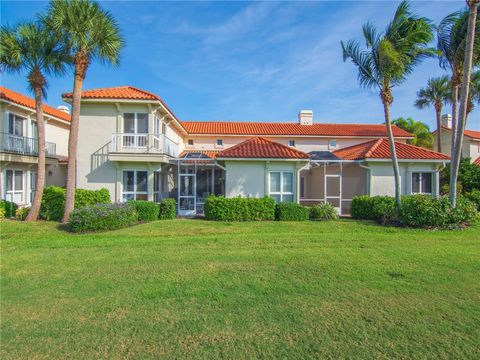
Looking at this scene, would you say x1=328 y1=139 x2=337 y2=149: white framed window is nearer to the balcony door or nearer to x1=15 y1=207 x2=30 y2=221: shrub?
the balcony door

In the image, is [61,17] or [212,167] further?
[212,167]

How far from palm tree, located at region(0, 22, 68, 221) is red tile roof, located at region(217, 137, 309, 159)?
A: 29.0 feet

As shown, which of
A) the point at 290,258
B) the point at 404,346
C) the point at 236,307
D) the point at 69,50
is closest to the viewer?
the point at 404,346

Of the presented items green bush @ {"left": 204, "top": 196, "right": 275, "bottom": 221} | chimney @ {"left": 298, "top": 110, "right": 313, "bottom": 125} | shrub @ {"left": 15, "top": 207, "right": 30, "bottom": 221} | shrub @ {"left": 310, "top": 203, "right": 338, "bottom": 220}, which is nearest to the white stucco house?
shrub @ {"left": 310, "top": 203, "right": 338, "bottom": 220}

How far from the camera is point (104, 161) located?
17.4 m

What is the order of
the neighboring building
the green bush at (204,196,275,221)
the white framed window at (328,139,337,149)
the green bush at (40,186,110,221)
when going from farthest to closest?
the white framed window at (328,139,337,149)
the neighboring building
the green bush at (204,196,275,221)
the green bush at (40,186,110,221)

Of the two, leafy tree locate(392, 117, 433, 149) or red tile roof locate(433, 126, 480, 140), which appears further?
leafy tree locate(392, 117, 433, 149)

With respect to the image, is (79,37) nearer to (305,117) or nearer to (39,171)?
(39,171)

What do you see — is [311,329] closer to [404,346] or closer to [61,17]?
[404,346]

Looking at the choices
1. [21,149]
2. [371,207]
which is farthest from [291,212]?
[21,149]

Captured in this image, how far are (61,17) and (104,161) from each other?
7313 millimetres

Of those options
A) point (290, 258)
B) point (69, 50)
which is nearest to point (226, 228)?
point (290, 258)

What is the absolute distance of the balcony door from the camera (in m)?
17.1

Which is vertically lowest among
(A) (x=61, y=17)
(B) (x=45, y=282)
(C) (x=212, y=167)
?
(B) (x=45, y=282)
